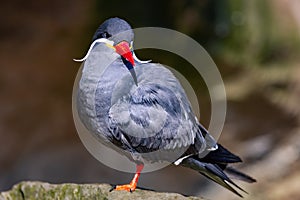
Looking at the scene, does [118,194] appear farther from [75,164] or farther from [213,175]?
[75,164]

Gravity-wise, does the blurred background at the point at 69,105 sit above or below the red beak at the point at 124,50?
above

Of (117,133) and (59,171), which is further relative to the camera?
(59,171)

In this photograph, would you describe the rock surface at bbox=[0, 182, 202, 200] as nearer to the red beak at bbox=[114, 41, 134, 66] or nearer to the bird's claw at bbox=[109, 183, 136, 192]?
the bird's claw at bbox=[109, 183, 136, 192]

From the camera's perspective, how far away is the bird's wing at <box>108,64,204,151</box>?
1.88 metres

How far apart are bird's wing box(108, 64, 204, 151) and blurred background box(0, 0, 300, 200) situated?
2.19 metres

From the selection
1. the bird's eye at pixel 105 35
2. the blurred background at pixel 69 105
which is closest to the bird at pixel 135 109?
the bird's eye at pixel 105 35

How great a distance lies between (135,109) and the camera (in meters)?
1.89

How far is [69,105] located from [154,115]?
271cm

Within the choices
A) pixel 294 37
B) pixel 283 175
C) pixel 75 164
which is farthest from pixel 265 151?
pixel 75 164

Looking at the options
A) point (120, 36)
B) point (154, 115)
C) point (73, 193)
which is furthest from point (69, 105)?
point (120, 36)

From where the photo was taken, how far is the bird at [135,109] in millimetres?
1858

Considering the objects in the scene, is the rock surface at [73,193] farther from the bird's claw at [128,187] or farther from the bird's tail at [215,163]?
the bird's tail at [215,163]

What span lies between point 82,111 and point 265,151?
2.71 metres

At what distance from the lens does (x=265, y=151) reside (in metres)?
4.41
